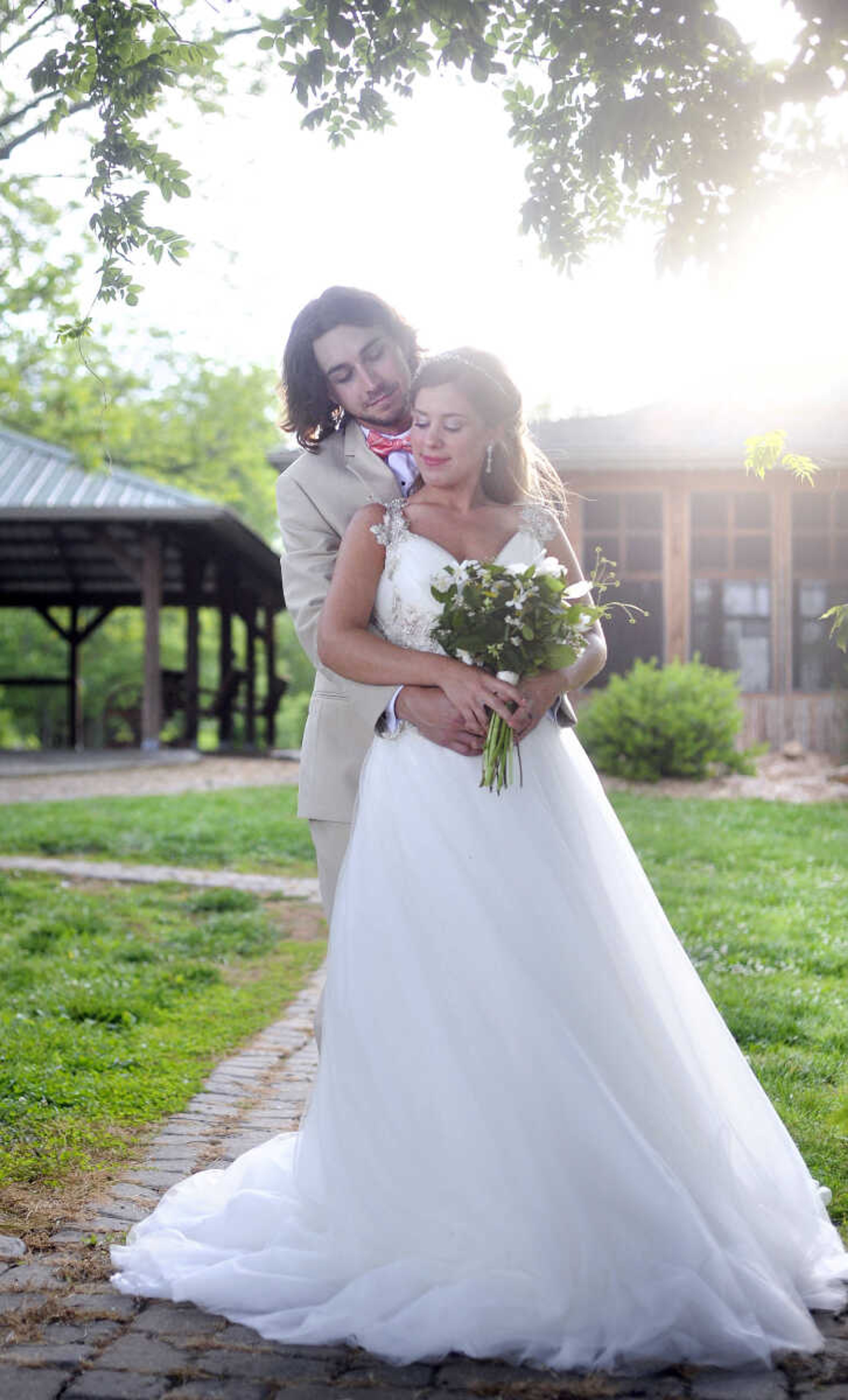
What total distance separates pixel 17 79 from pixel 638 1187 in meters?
5.79

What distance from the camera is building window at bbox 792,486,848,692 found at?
17.4m

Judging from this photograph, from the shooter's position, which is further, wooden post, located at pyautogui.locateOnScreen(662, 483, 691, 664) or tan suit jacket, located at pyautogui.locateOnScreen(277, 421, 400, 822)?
wooden post, located at pyautogui.locateOnScreen(662, 483, 691, 664)

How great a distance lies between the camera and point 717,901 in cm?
791

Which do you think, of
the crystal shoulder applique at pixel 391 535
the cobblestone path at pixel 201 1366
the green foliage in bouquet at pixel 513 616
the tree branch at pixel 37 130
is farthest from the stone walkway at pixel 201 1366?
the tree branch at pixel 37 130

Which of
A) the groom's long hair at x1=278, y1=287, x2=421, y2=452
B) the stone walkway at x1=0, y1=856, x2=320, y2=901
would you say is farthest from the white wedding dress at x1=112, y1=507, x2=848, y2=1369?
the stone walkway at x1=0, y1=856, x2=320, y2=901

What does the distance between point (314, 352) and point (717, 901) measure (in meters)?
5.24

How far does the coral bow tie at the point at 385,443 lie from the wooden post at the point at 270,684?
18.9 meters

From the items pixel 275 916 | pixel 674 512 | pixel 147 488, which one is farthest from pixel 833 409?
pixel 275 916

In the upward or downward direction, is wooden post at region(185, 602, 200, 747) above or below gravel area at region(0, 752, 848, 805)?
above

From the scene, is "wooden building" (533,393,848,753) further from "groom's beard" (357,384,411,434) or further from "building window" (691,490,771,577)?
"groom's beard" (357,384,411,434)

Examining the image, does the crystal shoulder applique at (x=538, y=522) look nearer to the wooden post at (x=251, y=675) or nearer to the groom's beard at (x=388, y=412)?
the groom's beard at (x=388, y=412)

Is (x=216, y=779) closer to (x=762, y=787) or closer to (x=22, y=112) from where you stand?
(x=762, y=787)

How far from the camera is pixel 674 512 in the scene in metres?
17.4

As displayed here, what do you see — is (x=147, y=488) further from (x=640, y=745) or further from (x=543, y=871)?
(x=543, y=871)
